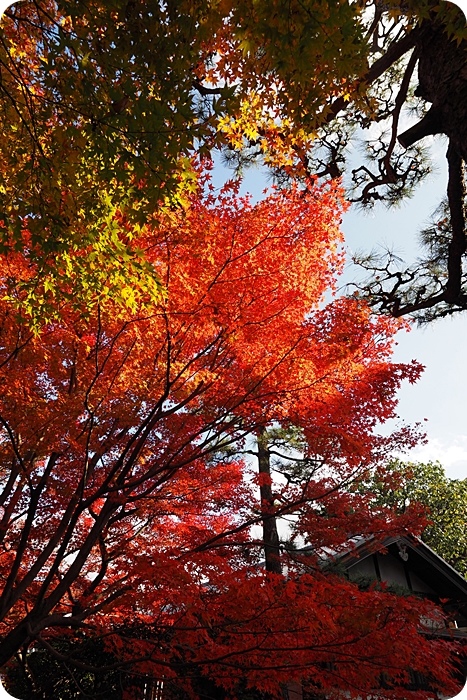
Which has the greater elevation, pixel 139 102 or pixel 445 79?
pixel 445 79

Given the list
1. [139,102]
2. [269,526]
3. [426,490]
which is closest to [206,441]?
[269,526]

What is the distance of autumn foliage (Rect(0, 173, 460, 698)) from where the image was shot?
421 centimetres

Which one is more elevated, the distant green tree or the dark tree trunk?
the dark tree trunk

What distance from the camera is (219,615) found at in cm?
439

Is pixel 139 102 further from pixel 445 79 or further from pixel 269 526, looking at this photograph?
pixel 269 526

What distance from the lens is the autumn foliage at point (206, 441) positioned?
4.21 meters

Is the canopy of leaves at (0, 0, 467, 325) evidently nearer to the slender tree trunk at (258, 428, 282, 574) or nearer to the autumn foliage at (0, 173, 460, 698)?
the autumn foliage at (0, 173, 460, 698)

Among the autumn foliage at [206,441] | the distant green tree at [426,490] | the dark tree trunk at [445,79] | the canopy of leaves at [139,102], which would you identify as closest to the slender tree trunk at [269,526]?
the autumn foliage at [206,441]

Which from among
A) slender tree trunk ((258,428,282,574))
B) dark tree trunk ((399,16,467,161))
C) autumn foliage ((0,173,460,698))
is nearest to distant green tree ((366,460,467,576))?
autumn foliage ((0,173,460,698))

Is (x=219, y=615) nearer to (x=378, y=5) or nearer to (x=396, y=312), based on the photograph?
(x=396, y=312)

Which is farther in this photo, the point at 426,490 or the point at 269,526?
the point at 269,526

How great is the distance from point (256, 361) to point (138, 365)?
130 centimetres

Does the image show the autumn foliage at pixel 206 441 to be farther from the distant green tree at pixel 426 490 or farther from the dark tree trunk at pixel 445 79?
the dark tree trunk at pixel 445 79

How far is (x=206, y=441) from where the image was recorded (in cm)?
499
